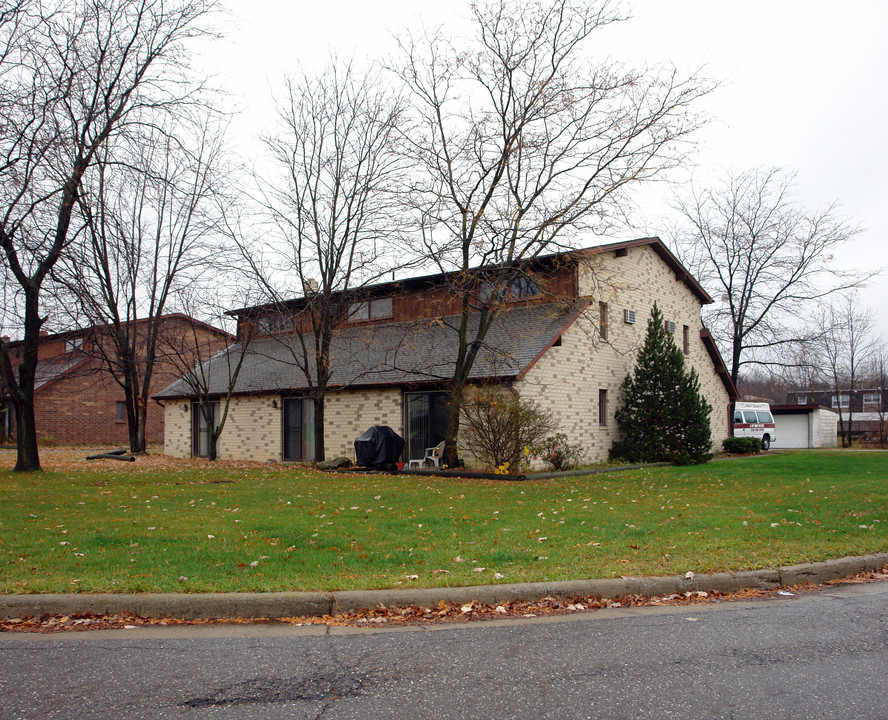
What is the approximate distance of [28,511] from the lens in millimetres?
10602

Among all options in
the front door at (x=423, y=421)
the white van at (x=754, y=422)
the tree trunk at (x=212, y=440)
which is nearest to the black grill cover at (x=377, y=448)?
the front door at (x=423, y=421)

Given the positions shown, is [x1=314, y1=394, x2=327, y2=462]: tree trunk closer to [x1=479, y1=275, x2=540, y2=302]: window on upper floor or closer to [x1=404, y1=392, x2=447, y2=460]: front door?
[x1=404, y1=392, x2=447, y2=460]: front door

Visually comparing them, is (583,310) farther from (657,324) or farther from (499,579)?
(499,579)

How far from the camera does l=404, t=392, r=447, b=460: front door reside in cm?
2064

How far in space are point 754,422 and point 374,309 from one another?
21.4 meters

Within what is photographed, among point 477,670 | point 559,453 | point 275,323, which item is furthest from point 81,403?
point 477,670

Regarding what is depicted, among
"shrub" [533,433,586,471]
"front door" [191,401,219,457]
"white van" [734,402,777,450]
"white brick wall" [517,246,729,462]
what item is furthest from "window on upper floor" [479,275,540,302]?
"white van" [734,402,777,450]

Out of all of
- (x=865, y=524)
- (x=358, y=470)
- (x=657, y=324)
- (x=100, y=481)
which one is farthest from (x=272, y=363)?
(x=865, y=524)

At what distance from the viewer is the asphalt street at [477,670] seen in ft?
13.3

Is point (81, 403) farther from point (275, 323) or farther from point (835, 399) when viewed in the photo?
point (835, 399)

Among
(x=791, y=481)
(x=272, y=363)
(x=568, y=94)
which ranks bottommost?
(x=791, y=481)

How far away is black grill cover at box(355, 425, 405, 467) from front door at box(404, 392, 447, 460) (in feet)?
2.83

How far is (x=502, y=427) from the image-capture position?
18.1m

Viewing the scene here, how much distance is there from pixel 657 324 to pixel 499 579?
18.3m
